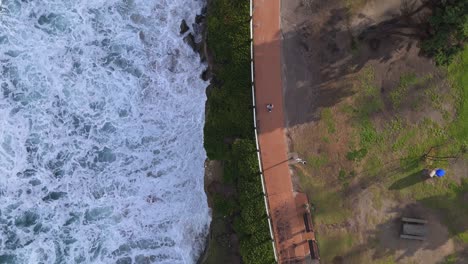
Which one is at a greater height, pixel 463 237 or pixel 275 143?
pixel 275 143

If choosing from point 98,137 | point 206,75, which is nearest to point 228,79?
point 206,75

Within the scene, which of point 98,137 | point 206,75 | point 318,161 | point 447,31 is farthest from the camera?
point 98,137

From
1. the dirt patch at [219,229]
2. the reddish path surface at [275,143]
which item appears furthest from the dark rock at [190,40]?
the dirt patch at [219,229]

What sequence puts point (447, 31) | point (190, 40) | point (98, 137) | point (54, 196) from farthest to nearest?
point (190, 40) → point (98, 137) → point (54, 196) → point (447, 31)

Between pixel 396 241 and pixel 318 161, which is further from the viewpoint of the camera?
pixel 318 161

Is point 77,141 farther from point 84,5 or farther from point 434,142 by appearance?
point 434,142

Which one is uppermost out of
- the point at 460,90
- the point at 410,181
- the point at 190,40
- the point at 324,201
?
the point at 190,40

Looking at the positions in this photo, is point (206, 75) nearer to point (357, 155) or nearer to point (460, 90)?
point (357, 155)
